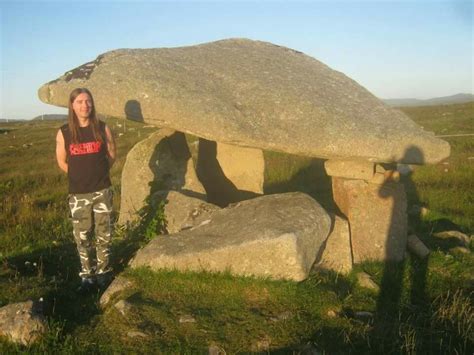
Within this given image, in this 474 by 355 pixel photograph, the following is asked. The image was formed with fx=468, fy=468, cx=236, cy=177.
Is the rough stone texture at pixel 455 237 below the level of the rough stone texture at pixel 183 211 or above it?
below

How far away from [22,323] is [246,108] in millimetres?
4665

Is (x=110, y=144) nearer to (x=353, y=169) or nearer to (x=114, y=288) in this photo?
(x=114, y=288)

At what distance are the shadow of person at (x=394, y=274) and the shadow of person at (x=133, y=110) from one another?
4.45m

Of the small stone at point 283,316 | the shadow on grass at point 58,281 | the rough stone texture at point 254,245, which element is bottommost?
the small stone at point 283,316

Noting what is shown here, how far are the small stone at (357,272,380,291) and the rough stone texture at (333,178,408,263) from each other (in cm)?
91

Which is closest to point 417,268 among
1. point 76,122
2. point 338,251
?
point 338,251

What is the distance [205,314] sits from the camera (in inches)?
227

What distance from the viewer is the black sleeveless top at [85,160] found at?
643 cm

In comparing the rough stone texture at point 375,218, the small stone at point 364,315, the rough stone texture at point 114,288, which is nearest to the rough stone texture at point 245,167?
the rough stone texture at point 375,218

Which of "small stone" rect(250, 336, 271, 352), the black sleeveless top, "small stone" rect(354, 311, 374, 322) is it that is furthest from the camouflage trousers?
"small stone" rect(354, 311, 374, 322)

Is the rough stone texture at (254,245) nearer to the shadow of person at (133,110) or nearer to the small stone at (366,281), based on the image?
the small stone at (366,281)

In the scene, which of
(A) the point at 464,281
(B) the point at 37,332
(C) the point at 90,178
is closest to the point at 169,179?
(C) the point at 90,178

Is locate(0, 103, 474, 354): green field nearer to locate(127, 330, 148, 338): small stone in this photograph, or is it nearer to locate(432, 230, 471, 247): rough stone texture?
locate(127, 330, 148, 338): small stone

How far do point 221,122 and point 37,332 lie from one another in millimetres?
4047
